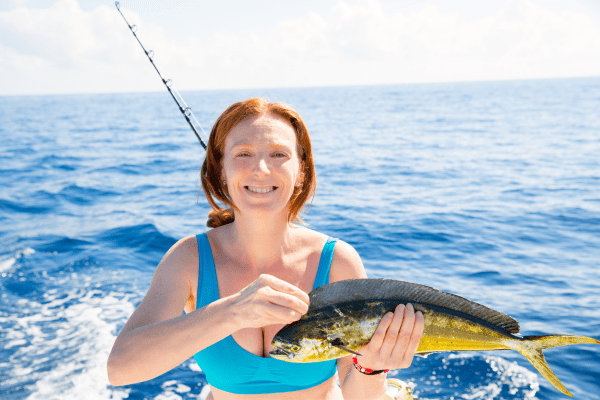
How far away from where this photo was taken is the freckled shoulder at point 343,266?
109 inches

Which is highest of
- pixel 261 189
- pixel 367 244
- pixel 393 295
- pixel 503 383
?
→ pixel 261 189

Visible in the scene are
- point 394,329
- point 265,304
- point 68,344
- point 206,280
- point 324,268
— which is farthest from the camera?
point 68,344

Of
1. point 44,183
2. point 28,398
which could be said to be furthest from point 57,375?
point 44,183

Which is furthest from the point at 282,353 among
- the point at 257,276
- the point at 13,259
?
the point at 13,259

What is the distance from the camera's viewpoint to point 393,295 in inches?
83.6

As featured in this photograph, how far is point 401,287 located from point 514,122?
40.2 meters

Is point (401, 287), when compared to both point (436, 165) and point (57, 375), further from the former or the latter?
point (436, 165)

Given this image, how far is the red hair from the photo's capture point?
258cm

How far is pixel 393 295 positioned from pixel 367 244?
7.84 meters

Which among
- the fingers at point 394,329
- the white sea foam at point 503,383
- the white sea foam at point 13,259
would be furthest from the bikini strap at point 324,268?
the white sea foam at point 13,259

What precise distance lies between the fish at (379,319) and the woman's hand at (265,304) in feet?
0.74

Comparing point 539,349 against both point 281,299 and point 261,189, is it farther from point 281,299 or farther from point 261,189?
point 261,189

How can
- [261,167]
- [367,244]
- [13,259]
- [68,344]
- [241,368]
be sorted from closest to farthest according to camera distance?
[261,167], [241,368], [68,344], [13,259], [367,244]

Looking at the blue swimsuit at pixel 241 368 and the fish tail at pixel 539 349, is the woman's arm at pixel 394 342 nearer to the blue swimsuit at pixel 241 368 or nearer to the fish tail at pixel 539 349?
the blue swimsuit at pixel 241 368
